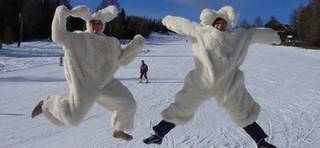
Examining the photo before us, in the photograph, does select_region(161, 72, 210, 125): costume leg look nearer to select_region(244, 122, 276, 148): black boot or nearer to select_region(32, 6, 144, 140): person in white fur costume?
select_region(32, 6, 144, 140): person in white fur costume

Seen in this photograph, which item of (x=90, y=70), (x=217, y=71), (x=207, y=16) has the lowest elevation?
(x=90, y=70)

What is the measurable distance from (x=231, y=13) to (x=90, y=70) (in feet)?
6.02

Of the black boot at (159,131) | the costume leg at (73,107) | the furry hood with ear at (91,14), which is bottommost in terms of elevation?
the black boot at (159,131)

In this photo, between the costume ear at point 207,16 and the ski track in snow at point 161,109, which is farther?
the ski track in snow at point 161,109

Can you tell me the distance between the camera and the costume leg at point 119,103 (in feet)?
22.9

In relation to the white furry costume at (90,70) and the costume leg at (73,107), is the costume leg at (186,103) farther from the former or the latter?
the costume leg at (73,107)

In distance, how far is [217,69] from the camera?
6895 mm

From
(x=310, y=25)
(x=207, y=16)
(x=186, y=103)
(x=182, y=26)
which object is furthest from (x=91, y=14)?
(x=310, y=25)

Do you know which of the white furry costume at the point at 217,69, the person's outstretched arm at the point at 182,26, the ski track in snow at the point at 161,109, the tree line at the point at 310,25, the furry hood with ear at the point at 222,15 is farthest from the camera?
the tree line at the point at 310,25

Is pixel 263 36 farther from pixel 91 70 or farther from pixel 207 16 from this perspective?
pixel 91 70

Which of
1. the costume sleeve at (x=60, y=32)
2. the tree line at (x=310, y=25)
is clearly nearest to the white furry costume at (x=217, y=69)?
the costume sleeve at (x=60, y=32)

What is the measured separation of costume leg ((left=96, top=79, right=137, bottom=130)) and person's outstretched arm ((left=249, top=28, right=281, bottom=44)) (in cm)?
167

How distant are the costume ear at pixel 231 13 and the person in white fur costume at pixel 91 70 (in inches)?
41.9

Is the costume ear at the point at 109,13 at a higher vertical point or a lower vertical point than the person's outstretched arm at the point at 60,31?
higher
